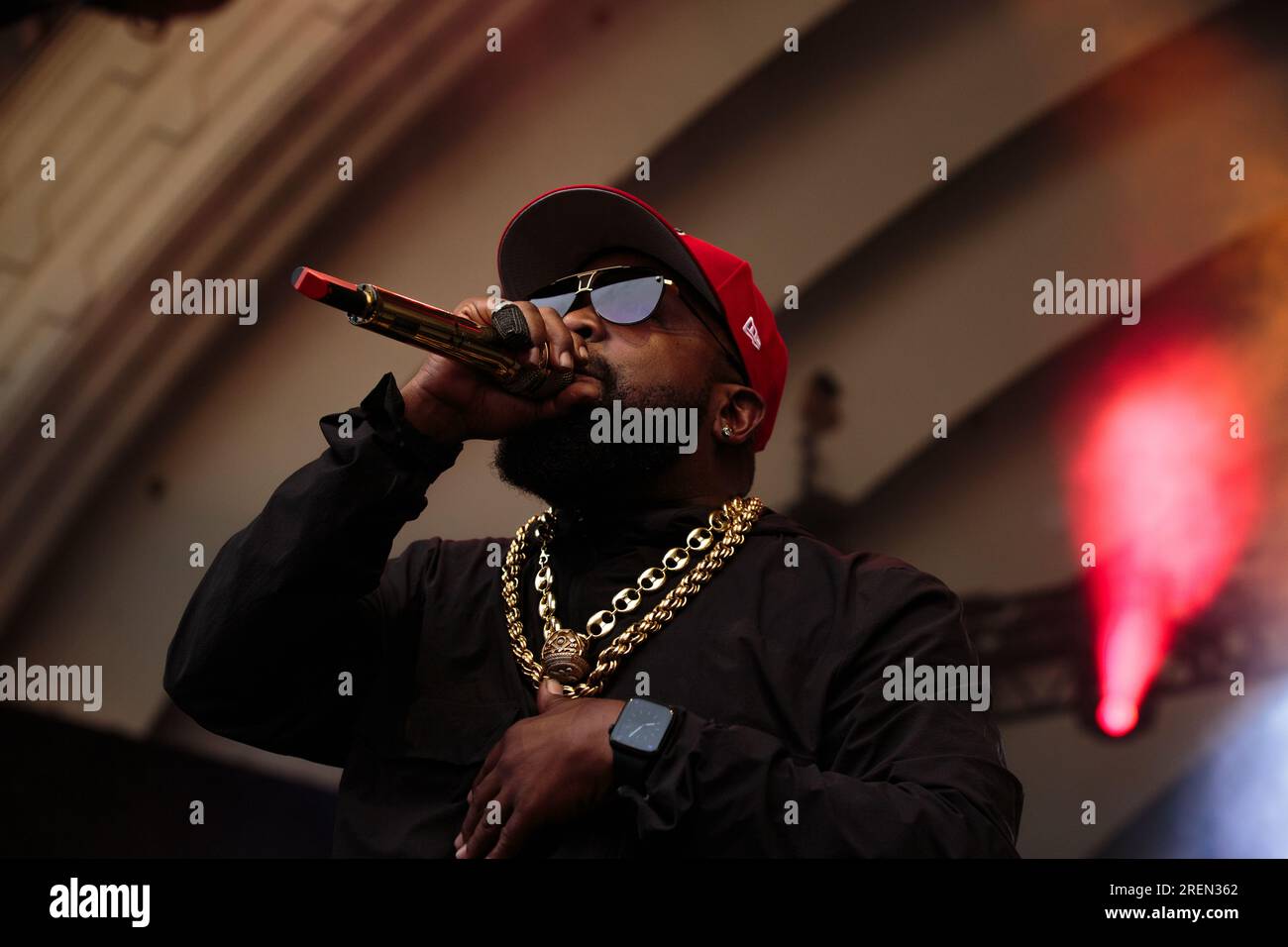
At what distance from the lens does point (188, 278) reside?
345 cm

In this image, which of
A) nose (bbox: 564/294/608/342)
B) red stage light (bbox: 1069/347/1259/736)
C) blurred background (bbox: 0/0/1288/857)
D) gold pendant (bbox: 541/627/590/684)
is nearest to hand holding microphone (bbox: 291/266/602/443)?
nose (bbox: 564/294/608/342)

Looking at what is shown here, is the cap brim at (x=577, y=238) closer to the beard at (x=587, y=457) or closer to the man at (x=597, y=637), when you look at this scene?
the man at (x=597, y=637)

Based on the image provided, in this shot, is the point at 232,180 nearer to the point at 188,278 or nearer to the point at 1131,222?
the point at 188,278

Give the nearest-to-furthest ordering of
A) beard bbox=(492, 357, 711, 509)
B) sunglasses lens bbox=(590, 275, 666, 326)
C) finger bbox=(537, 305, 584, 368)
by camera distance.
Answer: finger bbox=(537, 305, 584, 368) < beard bbox=(492, 357, 711, 509) < sunglasses lens bbox=(590, 275, 666, 326)

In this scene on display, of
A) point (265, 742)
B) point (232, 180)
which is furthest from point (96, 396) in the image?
point (265, 742)

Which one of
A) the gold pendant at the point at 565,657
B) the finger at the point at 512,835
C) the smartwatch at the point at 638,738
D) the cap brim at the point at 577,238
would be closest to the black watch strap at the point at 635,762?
the smartwatch at the point at 638,738

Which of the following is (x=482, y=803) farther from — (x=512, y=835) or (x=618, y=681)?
(x=618, y=681)

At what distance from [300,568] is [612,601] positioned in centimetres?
46

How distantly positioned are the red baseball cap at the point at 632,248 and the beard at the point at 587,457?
0.72 feet

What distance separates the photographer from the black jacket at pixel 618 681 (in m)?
1.54

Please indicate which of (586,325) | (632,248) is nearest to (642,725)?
(586,325)

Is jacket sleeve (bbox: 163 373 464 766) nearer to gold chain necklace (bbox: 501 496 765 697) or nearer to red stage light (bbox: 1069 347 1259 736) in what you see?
gold chain necklace (bbox: 501 496 765 697)

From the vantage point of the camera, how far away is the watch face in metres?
1.55

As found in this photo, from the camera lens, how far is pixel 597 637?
186cm
